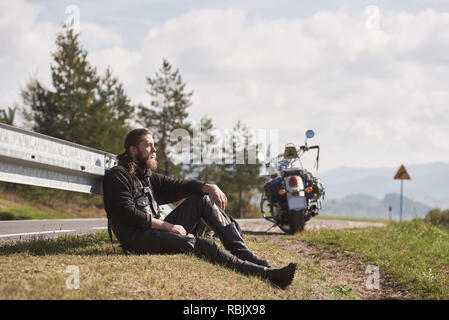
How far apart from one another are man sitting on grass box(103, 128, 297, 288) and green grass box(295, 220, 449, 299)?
218 centimetres

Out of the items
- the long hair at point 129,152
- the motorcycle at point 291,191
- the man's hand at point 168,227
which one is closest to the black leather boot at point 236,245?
the man's hand at point 168,227

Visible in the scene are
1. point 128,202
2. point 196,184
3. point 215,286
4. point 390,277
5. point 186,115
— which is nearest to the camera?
point 215,286

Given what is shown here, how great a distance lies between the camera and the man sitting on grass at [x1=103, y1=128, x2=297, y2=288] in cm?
496

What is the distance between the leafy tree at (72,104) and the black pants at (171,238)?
22.0 m

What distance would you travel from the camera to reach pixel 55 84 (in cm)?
2792

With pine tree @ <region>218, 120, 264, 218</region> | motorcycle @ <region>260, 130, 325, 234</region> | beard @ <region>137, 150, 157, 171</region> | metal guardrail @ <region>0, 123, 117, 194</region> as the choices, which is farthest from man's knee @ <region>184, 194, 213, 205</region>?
pine tree @ <region>218, 120, 264, 218</region>

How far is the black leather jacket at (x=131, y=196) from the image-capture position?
499 cm

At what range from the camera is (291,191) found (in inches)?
405

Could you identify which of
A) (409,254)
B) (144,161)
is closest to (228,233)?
(144,161)

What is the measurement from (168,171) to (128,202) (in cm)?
3200

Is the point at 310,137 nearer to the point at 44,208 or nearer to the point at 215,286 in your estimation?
the point at 215,286

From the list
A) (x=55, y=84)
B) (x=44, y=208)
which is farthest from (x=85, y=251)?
(x=55, y=84)

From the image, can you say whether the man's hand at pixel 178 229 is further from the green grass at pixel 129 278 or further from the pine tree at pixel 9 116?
the pine tree at pixel 9 116
